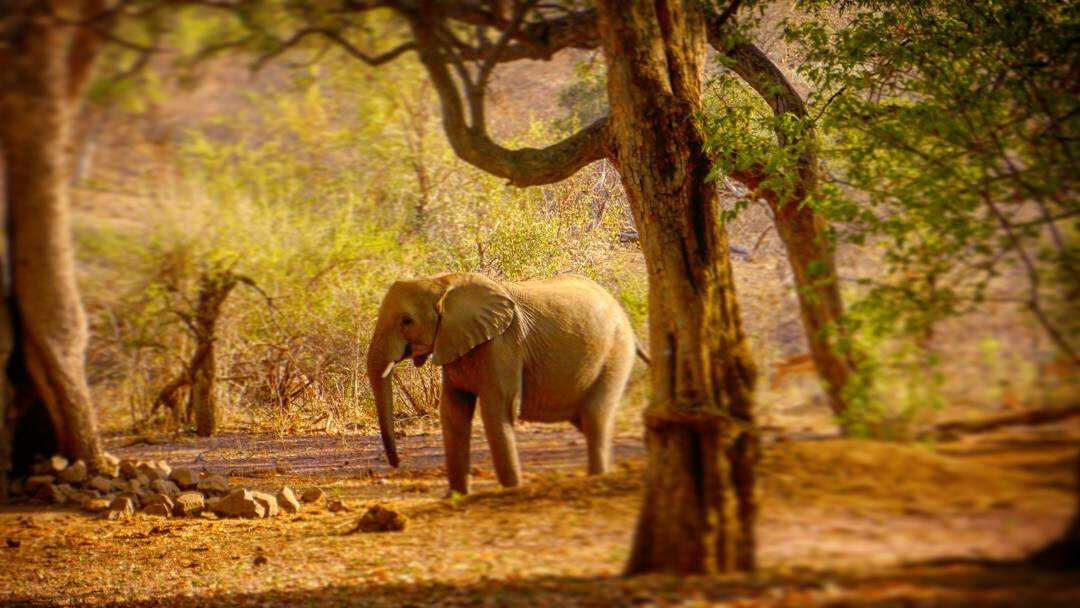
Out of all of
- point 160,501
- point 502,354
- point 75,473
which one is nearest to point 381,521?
point 502,354

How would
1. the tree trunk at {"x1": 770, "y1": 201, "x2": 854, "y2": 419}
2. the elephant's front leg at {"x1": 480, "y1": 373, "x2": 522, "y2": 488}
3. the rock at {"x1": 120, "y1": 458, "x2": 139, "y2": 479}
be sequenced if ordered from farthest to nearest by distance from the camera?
the rock at {"x1": 120, "y1": 458, "x2": 139, "y2": 479} → the elephant's front leg at {"x1": 480, "y1": 373, "x2": 522, "y2": 488} → the tree trunk at {"x1": 770, "y1": 201, "x2": 854, "y2": 419}

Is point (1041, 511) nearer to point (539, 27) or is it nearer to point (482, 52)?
point (482, 52)

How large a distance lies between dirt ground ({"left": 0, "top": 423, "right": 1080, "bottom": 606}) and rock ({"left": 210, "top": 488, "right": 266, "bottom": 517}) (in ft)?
0.35

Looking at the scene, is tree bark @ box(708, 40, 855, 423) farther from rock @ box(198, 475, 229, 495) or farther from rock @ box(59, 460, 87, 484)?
rock @ box(198, 475, 229, 495)

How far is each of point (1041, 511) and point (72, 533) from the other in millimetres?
5640

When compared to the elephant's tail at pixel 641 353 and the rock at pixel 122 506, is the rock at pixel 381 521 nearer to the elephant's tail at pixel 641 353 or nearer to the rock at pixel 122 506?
the rock at pixel 122 506

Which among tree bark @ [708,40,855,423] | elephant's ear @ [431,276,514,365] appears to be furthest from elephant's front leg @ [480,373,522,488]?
tree bark @ [708,40,855,423]

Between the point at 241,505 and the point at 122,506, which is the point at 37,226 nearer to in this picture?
the point at 122,506

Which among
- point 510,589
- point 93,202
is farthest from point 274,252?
point 510,589

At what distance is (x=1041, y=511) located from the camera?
2.70 metres

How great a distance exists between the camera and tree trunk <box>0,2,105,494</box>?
9.51 ft

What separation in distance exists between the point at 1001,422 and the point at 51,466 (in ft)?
14.0

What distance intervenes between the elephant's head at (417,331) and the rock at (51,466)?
6.60 ft

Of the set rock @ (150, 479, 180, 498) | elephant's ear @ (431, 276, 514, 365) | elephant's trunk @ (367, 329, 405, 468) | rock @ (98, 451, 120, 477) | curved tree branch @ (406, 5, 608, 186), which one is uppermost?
curved tree branch @ (406, 5, 608, 186)
